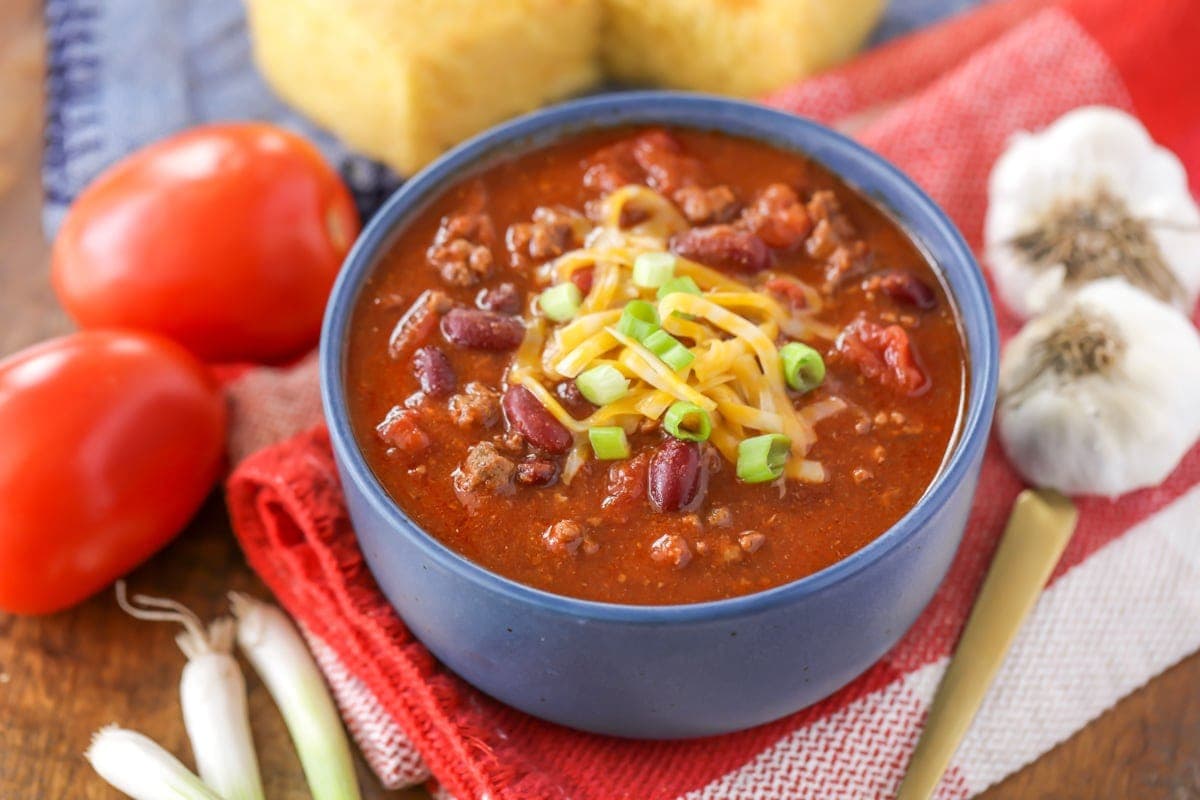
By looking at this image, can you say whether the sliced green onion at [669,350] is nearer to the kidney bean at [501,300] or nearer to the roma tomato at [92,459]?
the kidney bean at [501,300]

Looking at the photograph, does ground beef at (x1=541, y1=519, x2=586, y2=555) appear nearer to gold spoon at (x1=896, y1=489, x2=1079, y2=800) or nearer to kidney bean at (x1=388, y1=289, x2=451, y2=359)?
kidney bean at (x1=388, y1=289, x2=451, y2=359)

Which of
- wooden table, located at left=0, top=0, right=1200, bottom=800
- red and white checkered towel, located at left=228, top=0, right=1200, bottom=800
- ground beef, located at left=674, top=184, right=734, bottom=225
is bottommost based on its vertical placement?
wooden table, located at left=0, top=0, right=1200, bottom=800

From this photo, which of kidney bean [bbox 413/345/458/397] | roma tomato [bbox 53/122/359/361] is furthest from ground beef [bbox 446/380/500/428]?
roma tomato [bbox 53/122/359/361]

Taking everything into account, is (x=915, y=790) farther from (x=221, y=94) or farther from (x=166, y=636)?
(x=221, y=94)

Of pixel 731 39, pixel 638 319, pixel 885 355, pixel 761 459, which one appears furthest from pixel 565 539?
pixel 731 39

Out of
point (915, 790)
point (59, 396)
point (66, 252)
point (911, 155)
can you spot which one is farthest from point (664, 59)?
point (915, 790)

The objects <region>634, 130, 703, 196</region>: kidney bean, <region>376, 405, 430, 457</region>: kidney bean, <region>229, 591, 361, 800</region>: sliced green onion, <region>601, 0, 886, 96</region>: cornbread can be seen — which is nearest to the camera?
<region>376, 405, 430, 457</region>: kidney bean
